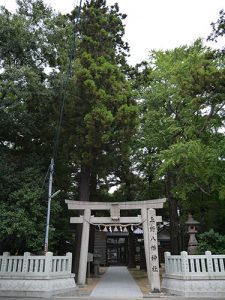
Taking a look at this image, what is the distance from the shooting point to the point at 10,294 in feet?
38.0

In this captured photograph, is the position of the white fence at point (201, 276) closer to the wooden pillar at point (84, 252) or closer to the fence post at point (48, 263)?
the wooden pillar at point (84, 252)

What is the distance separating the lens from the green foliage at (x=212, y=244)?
12003 mm

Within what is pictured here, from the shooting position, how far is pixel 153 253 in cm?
1282

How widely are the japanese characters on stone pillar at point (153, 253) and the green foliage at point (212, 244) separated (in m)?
1.85

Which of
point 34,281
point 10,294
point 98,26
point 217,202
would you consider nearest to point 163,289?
point 34,281

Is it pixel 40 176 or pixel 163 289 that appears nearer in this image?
pixel 163 289

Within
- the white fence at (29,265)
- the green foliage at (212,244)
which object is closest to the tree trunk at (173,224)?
the green foliage at (212,244)

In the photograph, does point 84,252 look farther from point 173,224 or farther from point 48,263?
point 173,224

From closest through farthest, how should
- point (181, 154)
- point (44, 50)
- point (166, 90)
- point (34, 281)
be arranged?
point (34, 281), point (181, 154), point (44, 50), point (166, 90)

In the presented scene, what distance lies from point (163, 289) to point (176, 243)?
5434 millimetres

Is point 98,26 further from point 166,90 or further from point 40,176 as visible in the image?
point 40,176

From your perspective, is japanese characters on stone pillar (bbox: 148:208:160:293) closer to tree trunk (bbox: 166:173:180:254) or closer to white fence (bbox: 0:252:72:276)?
white fence (bbox: 0:252:72:276)

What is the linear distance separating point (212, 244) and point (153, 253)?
2.52m

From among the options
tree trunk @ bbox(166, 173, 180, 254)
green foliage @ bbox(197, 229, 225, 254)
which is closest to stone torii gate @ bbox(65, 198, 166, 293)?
green foliage @ bbox(197, 229, 225, 254)
